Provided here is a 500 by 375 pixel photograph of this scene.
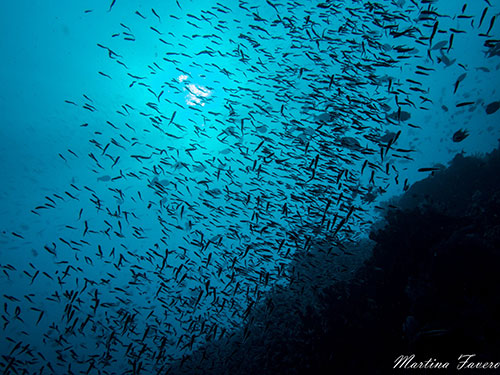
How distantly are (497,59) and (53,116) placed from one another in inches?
2754

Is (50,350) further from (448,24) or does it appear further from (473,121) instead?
(473,121)

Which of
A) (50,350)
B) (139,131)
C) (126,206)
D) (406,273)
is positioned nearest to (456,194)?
(406,273)

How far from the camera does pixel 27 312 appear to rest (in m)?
91.3

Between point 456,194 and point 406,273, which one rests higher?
point 456,194

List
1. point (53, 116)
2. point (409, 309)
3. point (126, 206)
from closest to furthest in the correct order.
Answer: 1. point (409, 309)
2. point (53, 116)
3. point (126, 206)
